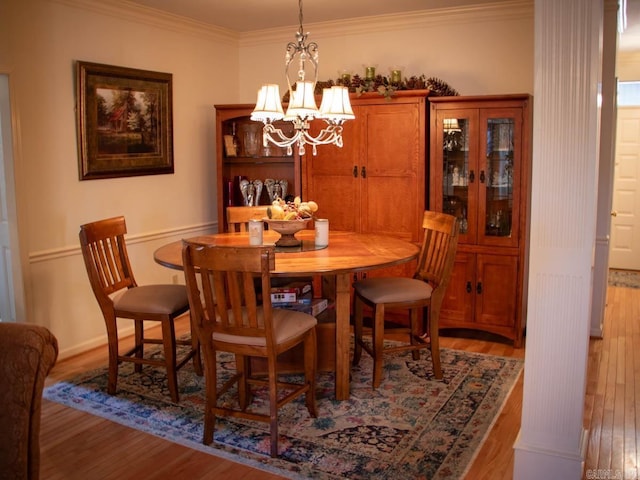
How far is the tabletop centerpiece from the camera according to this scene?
3.64 meters

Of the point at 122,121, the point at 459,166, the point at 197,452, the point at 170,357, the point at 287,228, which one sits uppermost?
the point at 122,121

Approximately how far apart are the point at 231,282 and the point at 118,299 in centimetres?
108

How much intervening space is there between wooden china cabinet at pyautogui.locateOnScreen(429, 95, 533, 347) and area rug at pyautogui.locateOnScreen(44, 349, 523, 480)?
1.85 ft

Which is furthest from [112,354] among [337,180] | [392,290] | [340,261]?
[337,180]

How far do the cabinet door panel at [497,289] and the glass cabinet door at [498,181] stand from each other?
146 mm

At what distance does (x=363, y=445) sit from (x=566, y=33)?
79.3 inches

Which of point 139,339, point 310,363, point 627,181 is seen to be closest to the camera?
point 310,363

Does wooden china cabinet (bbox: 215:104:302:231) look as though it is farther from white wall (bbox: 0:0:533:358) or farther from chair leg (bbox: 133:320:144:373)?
chair leg (bbox: 133:320:144:373)

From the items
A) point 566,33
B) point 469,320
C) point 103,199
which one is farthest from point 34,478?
point 469,320

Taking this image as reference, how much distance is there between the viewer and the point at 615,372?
4.03m

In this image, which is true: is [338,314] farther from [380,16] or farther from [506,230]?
[380,16]

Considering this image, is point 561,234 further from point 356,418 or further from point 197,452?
point 197,452

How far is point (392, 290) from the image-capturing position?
369cm

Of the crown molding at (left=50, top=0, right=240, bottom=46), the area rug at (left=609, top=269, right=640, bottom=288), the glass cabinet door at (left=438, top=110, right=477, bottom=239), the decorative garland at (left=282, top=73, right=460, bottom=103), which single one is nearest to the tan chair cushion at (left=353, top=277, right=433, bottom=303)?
the glass cabinet door at (left=438, top=110, right=477, bottom=239)
